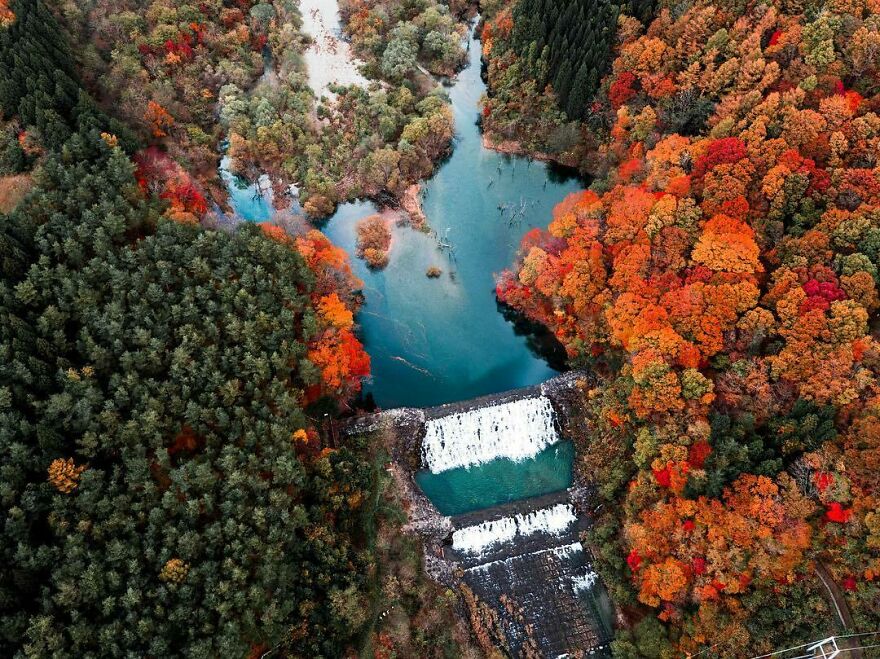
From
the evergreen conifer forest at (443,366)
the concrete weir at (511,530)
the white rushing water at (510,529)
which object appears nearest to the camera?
the evergreen conifer forest at (443,366)

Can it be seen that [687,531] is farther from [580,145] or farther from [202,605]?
[580,145]

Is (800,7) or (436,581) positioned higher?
(800,7)

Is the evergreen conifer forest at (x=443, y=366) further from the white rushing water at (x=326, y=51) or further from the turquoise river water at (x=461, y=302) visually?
the white rushing water at (x=326, y=51)

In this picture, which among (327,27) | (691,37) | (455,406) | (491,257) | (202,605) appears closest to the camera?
(202,605)

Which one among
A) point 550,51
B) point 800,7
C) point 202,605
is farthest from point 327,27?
point 202,605

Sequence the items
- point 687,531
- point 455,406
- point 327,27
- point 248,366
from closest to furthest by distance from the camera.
Result: point 687,531
point 248,366
point 455,406
point 327,27

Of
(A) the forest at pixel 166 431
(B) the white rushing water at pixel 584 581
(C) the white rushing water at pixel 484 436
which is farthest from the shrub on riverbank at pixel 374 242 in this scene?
(B) the white rushing water at pixel 584 581
